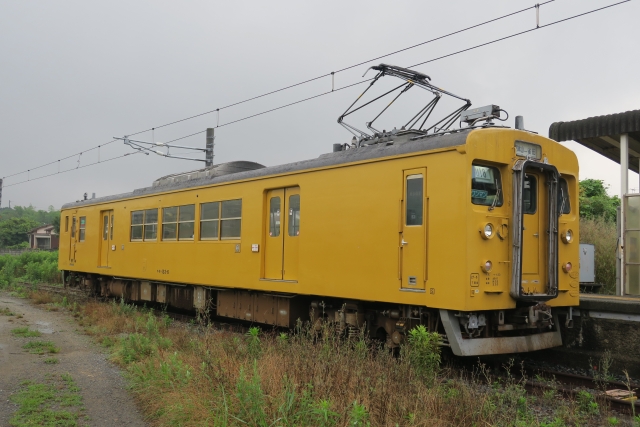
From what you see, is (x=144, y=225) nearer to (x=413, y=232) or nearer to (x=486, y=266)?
(x=413, y=232)

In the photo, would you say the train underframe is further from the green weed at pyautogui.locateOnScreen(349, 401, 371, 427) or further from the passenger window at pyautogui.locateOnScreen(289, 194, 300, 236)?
the green weed at pyautogui.locateOnScreen(349, 401, 371, 427)

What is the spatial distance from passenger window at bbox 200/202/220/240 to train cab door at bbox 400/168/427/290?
16.8ft

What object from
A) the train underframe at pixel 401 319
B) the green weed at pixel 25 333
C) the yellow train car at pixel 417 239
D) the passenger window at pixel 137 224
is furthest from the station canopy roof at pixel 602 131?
the green weed at pixel 25 333

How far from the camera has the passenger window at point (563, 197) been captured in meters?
8.67

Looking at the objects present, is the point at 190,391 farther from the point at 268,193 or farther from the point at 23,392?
the point at 268,193

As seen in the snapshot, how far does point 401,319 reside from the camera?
8.06 meters

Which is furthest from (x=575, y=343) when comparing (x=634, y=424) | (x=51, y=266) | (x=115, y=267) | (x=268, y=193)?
Result: (x=51, y=266)

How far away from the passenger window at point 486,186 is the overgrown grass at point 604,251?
669cm

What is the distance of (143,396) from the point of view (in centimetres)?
634

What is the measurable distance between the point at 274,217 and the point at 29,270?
20021 mm

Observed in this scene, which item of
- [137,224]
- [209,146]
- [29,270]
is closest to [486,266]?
[137,224]

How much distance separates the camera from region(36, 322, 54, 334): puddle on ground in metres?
11.5

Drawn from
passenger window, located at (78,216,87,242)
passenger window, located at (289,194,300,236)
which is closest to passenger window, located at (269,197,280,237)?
passenger window, located at (289,194,300,236)

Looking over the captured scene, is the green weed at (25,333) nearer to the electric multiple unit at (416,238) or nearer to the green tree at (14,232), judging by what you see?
the electric multiple unit at (416,238)
